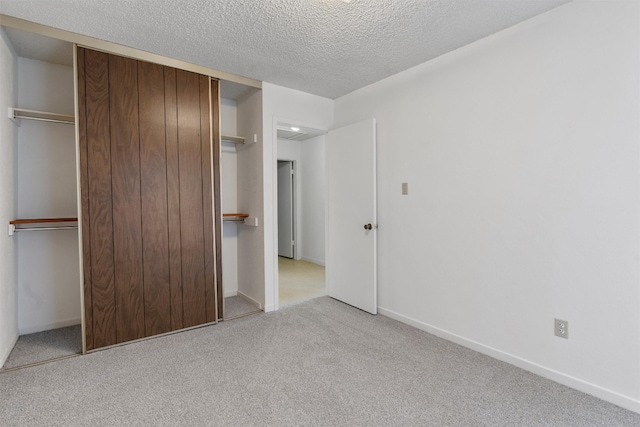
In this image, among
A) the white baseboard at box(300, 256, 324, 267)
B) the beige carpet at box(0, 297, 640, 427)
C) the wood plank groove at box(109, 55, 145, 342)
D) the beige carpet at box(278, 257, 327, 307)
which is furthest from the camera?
the white baseboard at box(300, 256, 324, 267)

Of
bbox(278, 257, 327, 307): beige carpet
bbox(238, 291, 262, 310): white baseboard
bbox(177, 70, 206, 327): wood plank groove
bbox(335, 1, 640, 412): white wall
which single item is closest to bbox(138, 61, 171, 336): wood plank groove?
bbox(177, 70, 206, 327): wood plank groove

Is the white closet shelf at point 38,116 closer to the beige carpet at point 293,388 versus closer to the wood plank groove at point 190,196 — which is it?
the wood plank groove at point 190,196

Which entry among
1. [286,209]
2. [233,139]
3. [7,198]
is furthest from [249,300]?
[286,209]

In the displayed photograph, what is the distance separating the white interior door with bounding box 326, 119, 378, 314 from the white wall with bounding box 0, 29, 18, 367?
2.84 metres

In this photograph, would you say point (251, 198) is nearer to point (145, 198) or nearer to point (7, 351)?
point (145, 198)

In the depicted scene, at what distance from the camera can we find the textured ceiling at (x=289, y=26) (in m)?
2.00

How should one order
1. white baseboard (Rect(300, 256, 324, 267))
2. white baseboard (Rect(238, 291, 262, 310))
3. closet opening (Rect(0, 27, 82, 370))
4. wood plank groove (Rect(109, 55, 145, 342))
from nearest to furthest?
wood plank groove (Rect(109, 55, 145, 342))
closet opening (Rect(0, 27, 82, 370))
white baseboard (Rect(238, 291, 262, 310))
white baseboard (Rect(300, 256, 324, 267))

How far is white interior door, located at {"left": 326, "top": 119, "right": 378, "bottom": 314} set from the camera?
10.7 ft

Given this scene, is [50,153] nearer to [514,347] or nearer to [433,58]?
[433,58]

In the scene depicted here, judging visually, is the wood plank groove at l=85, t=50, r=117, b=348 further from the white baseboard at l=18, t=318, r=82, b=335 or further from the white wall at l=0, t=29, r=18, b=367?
the white baseboard at l=18, t=318, r=82, b=335

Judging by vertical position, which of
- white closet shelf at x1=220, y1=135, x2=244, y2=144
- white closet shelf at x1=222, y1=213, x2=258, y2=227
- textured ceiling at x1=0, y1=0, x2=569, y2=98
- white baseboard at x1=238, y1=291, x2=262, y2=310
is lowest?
white baseboard at x1=238, y1=291, x2=262, y2=310

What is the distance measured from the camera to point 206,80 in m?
2.96

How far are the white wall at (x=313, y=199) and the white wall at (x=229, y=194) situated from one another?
220 centimetres

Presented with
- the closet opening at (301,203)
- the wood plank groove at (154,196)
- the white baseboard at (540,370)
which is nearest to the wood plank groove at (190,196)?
the wood plank groove at (154,196)
